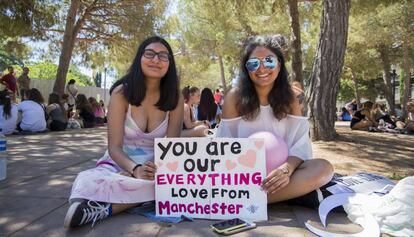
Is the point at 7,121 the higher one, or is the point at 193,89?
the point at 193,89

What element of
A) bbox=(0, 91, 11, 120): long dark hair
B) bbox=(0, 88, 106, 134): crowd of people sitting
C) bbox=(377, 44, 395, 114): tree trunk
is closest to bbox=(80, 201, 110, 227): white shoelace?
bbox=(0, 88, 106, 134): crowd of people sitting

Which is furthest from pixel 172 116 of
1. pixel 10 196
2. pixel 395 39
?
pixel 395 39

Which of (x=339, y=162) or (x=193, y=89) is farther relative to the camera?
(x=193, y=89)

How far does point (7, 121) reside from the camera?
8484 mm

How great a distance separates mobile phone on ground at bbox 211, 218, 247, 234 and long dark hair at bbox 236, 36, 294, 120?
955mm

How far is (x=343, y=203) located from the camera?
9.74 ft

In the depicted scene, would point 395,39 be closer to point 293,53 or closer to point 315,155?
point 293,53

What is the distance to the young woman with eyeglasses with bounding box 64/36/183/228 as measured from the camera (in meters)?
2.87

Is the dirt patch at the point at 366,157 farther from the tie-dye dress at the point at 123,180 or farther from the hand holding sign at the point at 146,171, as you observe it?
the hand holding sign at the point at 146,171

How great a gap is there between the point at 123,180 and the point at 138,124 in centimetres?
65

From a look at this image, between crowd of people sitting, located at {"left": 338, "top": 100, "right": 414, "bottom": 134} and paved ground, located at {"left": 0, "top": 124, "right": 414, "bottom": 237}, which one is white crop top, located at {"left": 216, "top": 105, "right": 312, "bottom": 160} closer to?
paved ground, located at {"left": 0, "top": 124, "right": 414, "bottom": 237}

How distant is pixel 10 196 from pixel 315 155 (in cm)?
448

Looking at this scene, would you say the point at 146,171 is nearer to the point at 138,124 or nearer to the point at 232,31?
the point at 138,124

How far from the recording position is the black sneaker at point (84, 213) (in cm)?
256
